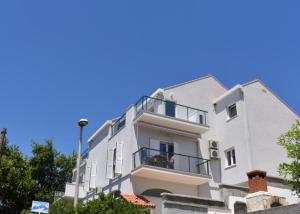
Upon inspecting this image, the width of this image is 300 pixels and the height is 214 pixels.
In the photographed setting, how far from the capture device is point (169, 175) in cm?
2253

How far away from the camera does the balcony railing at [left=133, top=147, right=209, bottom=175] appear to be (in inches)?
881

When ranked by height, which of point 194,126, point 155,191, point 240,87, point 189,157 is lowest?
point 155,191

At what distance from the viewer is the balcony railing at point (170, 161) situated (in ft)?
73.4

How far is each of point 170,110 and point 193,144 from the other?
2880 mm

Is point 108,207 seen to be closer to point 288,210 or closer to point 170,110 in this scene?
point 288,210

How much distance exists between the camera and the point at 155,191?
75.5ft

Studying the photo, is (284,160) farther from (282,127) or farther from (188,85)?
(188,85)

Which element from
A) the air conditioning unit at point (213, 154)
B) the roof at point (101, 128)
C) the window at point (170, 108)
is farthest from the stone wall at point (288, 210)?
the roof at point (101, 128)

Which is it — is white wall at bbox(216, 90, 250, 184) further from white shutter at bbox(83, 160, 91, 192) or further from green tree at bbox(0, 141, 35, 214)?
green tree at bbox(0, 141, 35, 214)

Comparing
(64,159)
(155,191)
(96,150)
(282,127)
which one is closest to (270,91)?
(282,127)

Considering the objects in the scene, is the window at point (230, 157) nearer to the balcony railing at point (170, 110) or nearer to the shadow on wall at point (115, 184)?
the balcony railing at point (170, 110)

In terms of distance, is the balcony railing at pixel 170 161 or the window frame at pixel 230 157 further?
the window frame at pixel 230 157

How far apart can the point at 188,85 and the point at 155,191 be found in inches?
321

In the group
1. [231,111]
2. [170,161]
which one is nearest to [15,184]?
[170,161]
